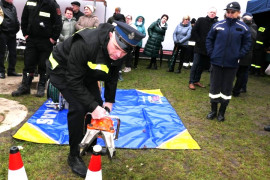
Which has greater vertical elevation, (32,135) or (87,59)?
(87,59)

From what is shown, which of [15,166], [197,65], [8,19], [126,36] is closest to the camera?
[15,166]

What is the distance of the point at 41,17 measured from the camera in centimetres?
492

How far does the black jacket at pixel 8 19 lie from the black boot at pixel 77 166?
4867 mm

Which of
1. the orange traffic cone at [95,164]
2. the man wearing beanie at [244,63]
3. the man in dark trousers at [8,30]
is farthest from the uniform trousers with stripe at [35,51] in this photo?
the man wearing beanie at [244,63]

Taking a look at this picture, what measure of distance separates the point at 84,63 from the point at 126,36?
0.51m

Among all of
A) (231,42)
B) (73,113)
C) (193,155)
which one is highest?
(231,42)

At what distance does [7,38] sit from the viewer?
648cm

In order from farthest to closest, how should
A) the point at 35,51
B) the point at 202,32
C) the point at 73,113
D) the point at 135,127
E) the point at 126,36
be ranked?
1. the point at 202,32
2. the point at 35,51
3. the point at 135,127
4. the point at 73,113
5. the point at 126,36

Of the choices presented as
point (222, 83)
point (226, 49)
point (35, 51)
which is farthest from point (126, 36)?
point (35, 51)

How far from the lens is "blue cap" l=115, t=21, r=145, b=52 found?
2.13 m

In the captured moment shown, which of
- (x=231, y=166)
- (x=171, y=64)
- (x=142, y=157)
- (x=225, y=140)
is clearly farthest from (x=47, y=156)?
(x=171, y=64)

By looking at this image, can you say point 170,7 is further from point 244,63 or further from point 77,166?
point 77,166

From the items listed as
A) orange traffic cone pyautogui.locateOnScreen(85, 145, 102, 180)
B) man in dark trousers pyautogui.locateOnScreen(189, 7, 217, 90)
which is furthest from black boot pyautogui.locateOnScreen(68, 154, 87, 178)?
man in dark trousers pyautogui.locateOnScreen(189, 7, 217, 90)

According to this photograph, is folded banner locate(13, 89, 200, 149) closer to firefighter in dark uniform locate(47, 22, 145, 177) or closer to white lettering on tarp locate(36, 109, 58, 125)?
white lettering on tarp locate(36, 109, 58, 125)
